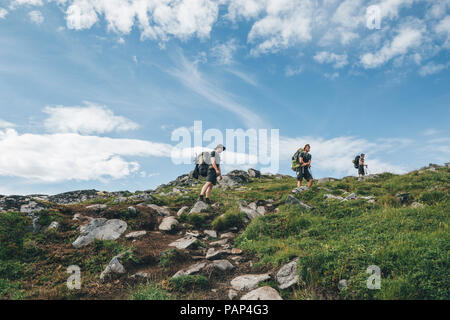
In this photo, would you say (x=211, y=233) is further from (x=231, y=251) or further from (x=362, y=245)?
(x=362, y=245)

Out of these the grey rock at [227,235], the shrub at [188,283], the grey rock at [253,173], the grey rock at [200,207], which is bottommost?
the shrub at [188,283]

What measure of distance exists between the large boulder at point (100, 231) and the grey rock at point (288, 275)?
6431 mm

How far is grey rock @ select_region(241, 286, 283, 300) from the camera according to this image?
5.45 m

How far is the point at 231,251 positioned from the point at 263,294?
10.9 ft

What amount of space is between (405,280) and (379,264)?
68cm

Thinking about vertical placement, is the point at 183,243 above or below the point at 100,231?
below

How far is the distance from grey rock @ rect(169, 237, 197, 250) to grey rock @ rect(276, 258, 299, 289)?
361 centimetres

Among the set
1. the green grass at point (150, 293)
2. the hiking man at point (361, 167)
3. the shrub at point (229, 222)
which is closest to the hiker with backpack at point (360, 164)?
the hiking man at point (361, 167)

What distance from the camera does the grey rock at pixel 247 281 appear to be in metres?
6.30

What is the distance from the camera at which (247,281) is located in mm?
6523

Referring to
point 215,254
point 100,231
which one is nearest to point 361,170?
point 215,254

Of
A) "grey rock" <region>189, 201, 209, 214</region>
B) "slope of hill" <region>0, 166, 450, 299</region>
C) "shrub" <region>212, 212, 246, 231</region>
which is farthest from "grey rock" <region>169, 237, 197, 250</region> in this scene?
"grey rock" <region>189, 201, 209, 214</region>

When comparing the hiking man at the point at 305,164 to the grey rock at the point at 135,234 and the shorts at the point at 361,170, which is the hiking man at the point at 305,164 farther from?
the shorts at the point at 361,170

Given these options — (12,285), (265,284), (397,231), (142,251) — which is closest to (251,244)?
(265,284)
